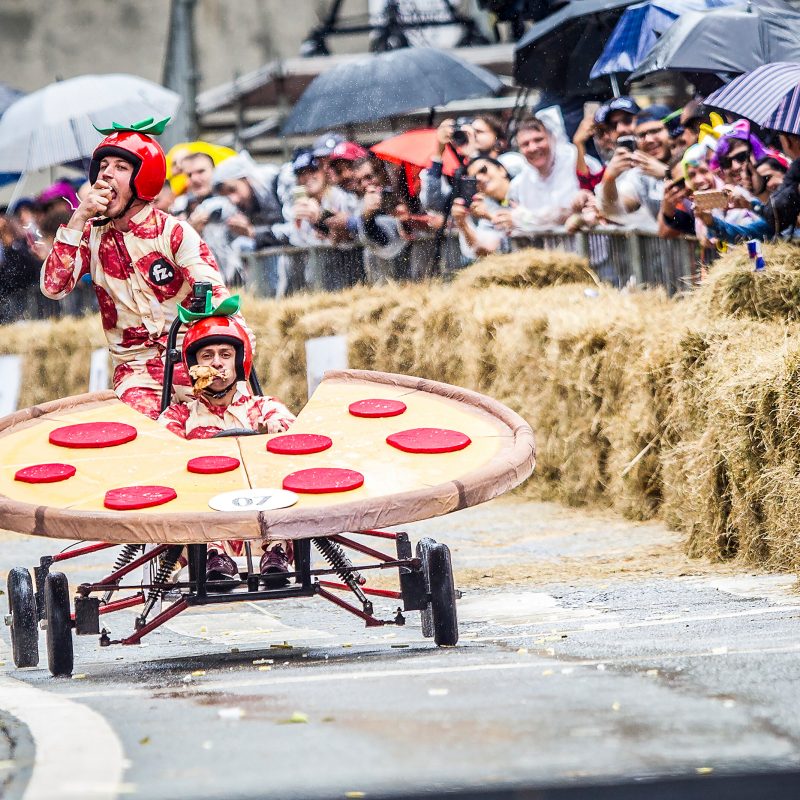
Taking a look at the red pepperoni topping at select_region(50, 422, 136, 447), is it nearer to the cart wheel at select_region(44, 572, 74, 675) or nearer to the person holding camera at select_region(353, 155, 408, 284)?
the cart wheel at select_region(44, 572, 74, 675)

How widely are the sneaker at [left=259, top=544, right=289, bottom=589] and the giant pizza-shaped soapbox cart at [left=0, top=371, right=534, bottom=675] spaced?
0.05 m

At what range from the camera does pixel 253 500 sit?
200 inches

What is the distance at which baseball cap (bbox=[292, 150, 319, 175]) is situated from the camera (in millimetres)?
12266

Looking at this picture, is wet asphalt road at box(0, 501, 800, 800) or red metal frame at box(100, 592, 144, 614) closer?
wet asphalt road at box(0, 501, 800, 800)

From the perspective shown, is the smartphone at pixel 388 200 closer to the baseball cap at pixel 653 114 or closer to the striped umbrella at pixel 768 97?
the baseball cap at pixel 653 114

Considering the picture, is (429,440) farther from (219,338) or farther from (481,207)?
(481,207)

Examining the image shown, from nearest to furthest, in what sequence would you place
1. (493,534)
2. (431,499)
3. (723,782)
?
(723,782), (431,499), (493,534)

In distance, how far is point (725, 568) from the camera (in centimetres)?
699

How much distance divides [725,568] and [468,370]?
385cm

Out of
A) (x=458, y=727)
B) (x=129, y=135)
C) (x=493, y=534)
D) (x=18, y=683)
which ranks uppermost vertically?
(x=129, y=135)

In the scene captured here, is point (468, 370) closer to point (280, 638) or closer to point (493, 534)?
point (493, 534)

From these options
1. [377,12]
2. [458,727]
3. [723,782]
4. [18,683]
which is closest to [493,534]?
[18,683]

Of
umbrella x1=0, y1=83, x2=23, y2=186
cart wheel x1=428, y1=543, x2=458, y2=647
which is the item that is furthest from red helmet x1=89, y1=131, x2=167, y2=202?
umbrella x1=0, y1=83, x2=23, y2=186

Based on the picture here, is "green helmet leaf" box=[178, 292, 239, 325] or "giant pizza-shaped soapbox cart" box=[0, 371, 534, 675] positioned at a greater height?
"green helmet leaf" box=[178, 292, 239, 325]
